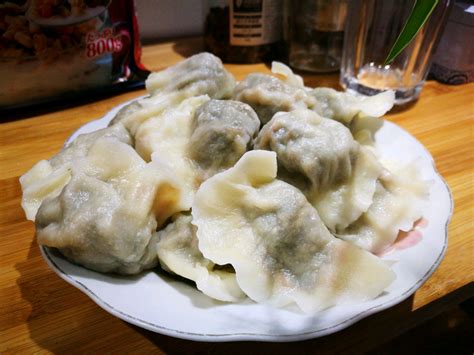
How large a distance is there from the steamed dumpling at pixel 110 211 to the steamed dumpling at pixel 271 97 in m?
0.29

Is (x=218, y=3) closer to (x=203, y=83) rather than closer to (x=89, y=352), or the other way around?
(x=203, y=83)

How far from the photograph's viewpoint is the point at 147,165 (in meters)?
0.73

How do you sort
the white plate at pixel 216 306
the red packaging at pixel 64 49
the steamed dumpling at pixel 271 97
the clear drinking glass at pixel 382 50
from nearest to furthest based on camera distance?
the white plate at pixel 216 306
the steamed dumpling at pixel 271 97
the red packaging at pixel 64 49
the clear drinking glass at pixel 382 50

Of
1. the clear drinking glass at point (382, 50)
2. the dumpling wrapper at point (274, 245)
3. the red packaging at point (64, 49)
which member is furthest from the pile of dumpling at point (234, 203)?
the clear drinking glass at point (382, 50)

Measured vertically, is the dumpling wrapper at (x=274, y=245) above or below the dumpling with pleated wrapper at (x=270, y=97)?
below

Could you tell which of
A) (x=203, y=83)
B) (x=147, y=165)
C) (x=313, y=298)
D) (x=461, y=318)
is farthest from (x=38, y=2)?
(x=461, y=318)

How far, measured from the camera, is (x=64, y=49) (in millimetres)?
1337

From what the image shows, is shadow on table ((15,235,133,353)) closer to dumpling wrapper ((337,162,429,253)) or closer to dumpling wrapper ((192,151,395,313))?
dumpling wrapper ((192,151,395,313))

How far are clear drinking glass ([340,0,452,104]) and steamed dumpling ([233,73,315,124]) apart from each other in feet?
2.16

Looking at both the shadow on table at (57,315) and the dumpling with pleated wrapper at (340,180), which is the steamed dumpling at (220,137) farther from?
the shadow on table at (57,315)

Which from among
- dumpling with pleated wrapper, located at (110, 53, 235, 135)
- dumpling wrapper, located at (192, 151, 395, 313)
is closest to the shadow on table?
dumpling wrapper, located at (192, 151, 395, 313)

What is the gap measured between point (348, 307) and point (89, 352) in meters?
0.42

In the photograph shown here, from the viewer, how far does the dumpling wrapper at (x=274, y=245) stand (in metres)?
0.62

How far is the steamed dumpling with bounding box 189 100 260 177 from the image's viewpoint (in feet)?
2.54
